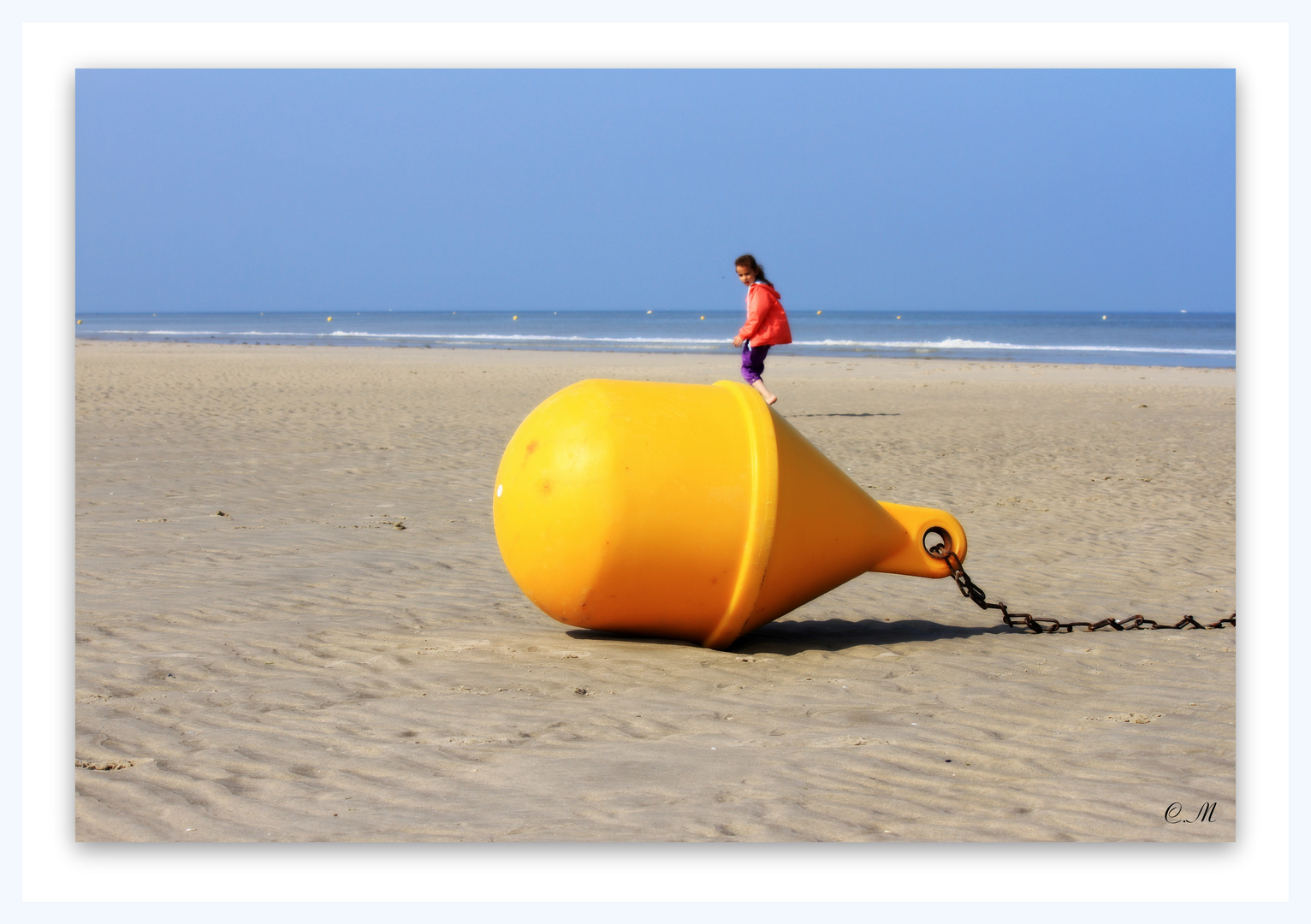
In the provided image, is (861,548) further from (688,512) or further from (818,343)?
(818,343)

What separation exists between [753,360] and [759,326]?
1.10 feet

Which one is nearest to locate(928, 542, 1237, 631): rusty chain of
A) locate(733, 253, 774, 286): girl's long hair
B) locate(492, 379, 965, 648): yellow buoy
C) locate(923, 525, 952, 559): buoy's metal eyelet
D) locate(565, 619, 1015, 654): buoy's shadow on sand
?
locate(923, 525, 952, 559): buoy's metal eyelet

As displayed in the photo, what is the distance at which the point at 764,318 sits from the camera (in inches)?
417

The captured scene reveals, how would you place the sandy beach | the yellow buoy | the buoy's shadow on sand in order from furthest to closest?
the buoy's shadow on sand → the yellow buoy → the sandy beach

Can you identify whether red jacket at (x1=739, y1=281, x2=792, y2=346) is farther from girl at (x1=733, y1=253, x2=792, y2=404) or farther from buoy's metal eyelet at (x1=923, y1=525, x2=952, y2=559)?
buoy's metal eyelet at (x1=923, y1=525, x2=952, y2=559)

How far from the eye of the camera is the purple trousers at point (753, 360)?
10797mm

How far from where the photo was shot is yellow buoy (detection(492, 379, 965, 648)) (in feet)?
14.5

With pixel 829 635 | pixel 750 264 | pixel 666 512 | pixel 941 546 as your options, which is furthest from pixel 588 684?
pixel 750 264

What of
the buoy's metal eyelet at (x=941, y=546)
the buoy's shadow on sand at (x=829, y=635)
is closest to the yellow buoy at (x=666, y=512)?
the buoy's shadow on sand at (x=829, y=635)

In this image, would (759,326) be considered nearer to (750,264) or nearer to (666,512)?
(750,264)

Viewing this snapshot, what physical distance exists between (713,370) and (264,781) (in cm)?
2383

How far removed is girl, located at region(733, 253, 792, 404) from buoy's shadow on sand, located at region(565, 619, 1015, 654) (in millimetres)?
4814
